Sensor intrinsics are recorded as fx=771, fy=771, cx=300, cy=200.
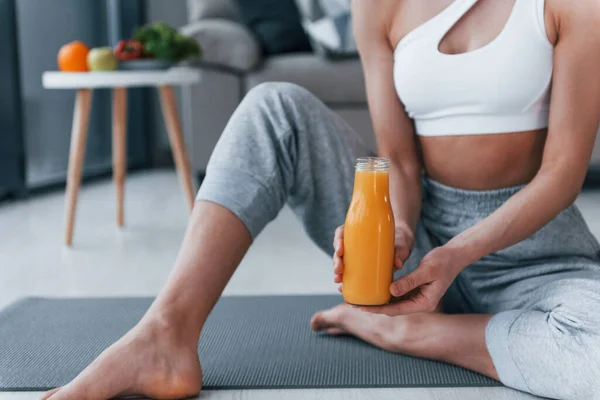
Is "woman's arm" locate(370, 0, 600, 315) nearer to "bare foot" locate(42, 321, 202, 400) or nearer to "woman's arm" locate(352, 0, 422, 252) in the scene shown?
"woman's arm" locate(352, 0, 422, 252)

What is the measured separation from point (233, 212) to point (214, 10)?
2.81 meters

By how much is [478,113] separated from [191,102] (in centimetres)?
209

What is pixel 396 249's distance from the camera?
112 cm

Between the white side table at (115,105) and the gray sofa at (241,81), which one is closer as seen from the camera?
the white side table at (115,105)

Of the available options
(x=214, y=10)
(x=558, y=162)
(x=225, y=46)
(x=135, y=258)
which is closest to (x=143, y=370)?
(x=558, y=162)

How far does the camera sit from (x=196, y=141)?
317 cm

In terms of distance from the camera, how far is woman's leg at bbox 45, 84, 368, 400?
3.51ft

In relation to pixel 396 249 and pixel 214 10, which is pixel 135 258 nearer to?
pixel 396 249

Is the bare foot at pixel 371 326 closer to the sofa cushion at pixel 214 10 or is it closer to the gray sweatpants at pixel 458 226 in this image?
the gray sweatpants at pixel 458 226

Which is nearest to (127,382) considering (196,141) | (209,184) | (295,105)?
(209,184)

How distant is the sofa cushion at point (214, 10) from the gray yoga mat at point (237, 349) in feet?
7.83

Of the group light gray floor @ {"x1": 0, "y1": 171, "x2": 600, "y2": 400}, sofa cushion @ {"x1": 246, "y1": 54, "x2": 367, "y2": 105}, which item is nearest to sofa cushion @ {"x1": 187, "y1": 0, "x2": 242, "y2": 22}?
sofa cushion @ {"x1": 246, "y1": 54, "x2": 367, "y2": 105}

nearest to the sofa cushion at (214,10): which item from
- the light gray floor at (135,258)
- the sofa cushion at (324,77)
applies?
the sofa cushion at (324,77)

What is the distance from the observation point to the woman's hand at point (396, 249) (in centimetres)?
104
